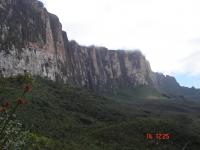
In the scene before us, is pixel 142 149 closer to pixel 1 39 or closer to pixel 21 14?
pixel 1 39

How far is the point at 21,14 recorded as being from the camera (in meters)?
190

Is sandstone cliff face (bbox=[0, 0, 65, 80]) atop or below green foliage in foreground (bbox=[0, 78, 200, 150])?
atop

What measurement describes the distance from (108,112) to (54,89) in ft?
76.7

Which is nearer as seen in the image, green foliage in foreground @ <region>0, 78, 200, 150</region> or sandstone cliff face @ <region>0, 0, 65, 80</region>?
green foliage in foreground @ <region>0, 78, 200, 150</region>

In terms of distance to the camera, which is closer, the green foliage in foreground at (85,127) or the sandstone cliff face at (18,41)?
the green foliage in foreground at (85,127)

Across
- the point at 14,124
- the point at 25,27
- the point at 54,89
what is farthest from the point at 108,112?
the point at 14,124
